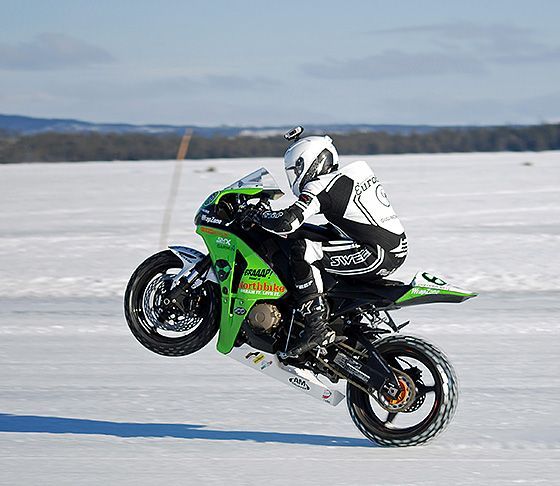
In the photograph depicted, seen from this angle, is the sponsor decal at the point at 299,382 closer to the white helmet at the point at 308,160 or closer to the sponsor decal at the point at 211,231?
the sponsor decal at the point at 211,231

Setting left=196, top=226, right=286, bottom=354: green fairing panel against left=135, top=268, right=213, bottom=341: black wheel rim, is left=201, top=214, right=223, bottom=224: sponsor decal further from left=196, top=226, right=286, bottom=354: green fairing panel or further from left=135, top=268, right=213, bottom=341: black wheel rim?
left=135, top=268, right=213, bottom=341: black wheel rim

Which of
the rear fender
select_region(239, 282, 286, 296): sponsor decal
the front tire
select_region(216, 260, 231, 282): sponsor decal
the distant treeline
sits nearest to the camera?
the front tire

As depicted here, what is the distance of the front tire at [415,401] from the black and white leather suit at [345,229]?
496mm

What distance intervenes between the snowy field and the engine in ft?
2.24

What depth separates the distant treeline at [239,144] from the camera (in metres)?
48.1

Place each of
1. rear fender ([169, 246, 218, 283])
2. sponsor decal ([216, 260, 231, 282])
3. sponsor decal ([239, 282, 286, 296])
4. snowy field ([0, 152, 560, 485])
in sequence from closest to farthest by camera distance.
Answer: snowy field ([0, 152, 560, 485]), sponsor decal ([239, 282, 286, 296]), sponsor decal ([216, 260, 231, 282]), rear fender ([169, 246, 218, 283])

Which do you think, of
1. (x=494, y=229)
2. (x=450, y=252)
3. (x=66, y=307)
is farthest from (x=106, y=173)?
(x=66, y=307)

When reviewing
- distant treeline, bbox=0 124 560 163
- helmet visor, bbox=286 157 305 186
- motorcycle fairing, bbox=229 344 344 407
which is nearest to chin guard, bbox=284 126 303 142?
helmet visor, bbox=286 157 305 186

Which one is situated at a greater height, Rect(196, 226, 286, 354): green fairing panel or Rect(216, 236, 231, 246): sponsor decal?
Rect(216, 236, 231, 246): sponsor decal

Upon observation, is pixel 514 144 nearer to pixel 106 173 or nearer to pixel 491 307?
pixel 106 173

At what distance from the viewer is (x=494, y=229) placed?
64.8 feet

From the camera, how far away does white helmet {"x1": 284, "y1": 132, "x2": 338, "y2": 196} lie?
255 inches

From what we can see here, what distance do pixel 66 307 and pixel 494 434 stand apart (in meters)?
6.52

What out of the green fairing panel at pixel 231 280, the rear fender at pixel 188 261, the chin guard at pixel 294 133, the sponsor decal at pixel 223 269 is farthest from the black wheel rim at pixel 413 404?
the chin guard at pixel 294 133
